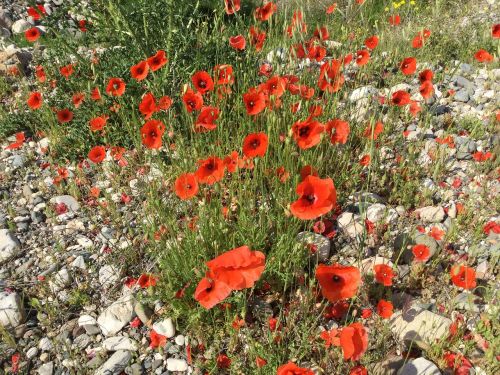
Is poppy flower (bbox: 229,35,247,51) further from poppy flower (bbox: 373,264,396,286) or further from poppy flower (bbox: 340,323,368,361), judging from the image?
poppy flower (bbox: 340,323,368,361)

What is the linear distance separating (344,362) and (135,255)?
5.01ft

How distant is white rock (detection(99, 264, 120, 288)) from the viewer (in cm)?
276

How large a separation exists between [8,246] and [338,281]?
2451 millimetres

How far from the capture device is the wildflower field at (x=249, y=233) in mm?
2236

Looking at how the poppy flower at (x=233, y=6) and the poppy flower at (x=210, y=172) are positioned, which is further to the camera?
the poppy flower at (x=233, y=6)

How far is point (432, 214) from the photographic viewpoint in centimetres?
303

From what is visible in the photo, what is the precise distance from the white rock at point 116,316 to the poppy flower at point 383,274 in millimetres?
1490

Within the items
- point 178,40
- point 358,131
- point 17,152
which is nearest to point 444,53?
point 358,131

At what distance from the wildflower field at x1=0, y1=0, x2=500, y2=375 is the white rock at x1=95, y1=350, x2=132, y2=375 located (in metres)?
0.01

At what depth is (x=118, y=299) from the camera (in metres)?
2.63

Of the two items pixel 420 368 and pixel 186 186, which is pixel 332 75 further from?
pixel 420 368

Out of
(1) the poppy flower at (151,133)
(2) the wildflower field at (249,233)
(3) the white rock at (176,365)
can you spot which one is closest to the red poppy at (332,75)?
(2) the wildflower field at (249,233)

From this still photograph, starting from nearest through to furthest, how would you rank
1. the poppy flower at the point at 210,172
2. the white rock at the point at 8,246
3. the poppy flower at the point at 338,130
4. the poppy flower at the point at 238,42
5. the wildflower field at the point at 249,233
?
the wildflower field at the point at 249,233
the poppy flower at the point at 210,172
the poppy flower at the point at 338,130
the white rock at the point at 8,246
the poppy flower at the point at 238,42

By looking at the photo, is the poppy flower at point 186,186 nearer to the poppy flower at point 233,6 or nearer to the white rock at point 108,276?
the white rock at point 108,276
